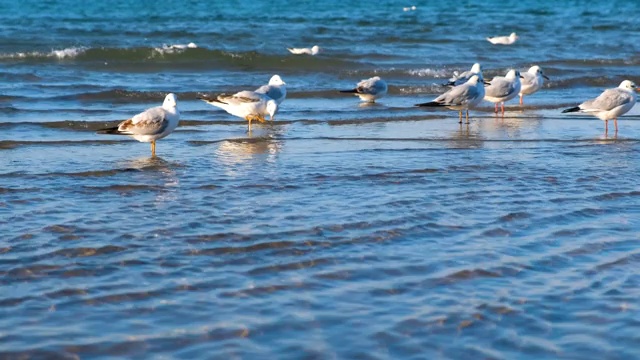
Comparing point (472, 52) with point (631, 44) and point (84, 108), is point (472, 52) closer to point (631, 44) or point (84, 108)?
point (631, 44)

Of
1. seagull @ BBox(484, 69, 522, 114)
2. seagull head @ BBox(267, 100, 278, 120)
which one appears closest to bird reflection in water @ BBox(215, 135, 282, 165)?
seagull head @ BBox(267, 100, 278, 120)

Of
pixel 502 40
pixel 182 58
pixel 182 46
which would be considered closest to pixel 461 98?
pixel 182 58

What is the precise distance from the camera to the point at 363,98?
596 inches

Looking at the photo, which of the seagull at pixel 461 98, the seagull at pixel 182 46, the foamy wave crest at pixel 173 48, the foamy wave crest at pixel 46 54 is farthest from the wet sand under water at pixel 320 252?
the seagull at pixel 182 46

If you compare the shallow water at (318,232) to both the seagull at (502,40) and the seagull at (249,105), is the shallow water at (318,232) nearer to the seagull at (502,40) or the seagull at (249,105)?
the seagull at (249,105)

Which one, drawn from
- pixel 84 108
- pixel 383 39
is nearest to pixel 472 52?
pixel 383 39

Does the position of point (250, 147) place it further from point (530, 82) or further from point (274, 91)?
point (530, 82)

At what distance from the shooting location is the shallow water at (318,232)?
477cm

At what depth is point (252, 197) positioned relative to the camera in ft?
25.4

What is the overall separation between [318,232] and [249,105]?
5.60m

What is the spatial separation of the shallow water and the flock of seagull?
0.21 m

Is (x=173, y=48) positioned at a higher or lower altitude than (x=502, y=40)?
lower

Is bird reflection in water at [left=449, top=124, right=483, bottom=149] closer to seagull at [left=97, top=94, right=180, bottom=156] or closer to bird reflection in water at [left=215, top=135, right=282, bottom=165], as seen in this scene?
bird reflection in water at [left=215, top=135, right=282, bottom=165]

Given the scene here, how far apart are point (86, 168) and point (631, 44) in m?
19.4
